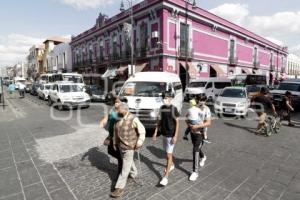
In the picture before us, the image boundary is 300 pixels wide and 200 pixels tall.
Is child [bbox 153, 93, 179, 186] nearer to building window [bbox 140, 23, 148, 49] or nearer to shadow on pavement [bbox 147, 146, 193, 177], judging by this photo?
shadow on pavement [bbox 147, 146, 193, 177]

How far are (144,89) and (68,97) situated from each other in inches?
286

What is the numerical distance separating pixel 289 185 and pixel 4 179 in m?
→ 5.94

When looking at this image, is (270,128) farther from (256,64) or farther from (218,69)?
(256,64)

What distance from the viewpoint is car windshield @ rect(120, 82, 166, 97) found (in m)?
8.75

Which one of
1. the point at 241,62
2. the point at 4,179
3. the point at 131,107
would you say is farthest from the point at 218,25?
the point at 4,179

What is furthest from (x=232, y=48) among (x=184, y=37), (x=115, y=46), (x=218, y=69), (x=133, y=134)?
(x=133, y=134)

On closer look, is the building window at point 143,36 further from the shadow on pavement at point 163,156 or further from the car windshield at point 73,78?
the shadow on pavement at point 163,156

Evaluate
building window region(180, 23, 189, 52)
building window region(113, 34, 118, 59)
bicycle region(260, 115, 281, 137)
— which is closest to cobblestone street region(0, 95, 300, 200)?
bicycle region(260, 115, 281, 137)

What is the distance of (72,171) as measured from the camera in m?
4.77

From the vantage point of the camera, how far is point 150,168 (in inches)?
194

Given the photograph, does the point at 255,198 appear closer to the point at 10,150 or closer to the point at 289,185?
the point at 289,185

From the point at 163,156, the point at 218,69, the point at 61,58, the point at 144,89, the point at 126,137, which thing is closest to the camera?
the point at 126,137

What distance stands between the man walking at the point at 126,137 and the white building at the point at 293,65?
65.4 meters

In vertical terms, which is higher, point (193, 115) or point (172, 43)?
point (172, 43)
